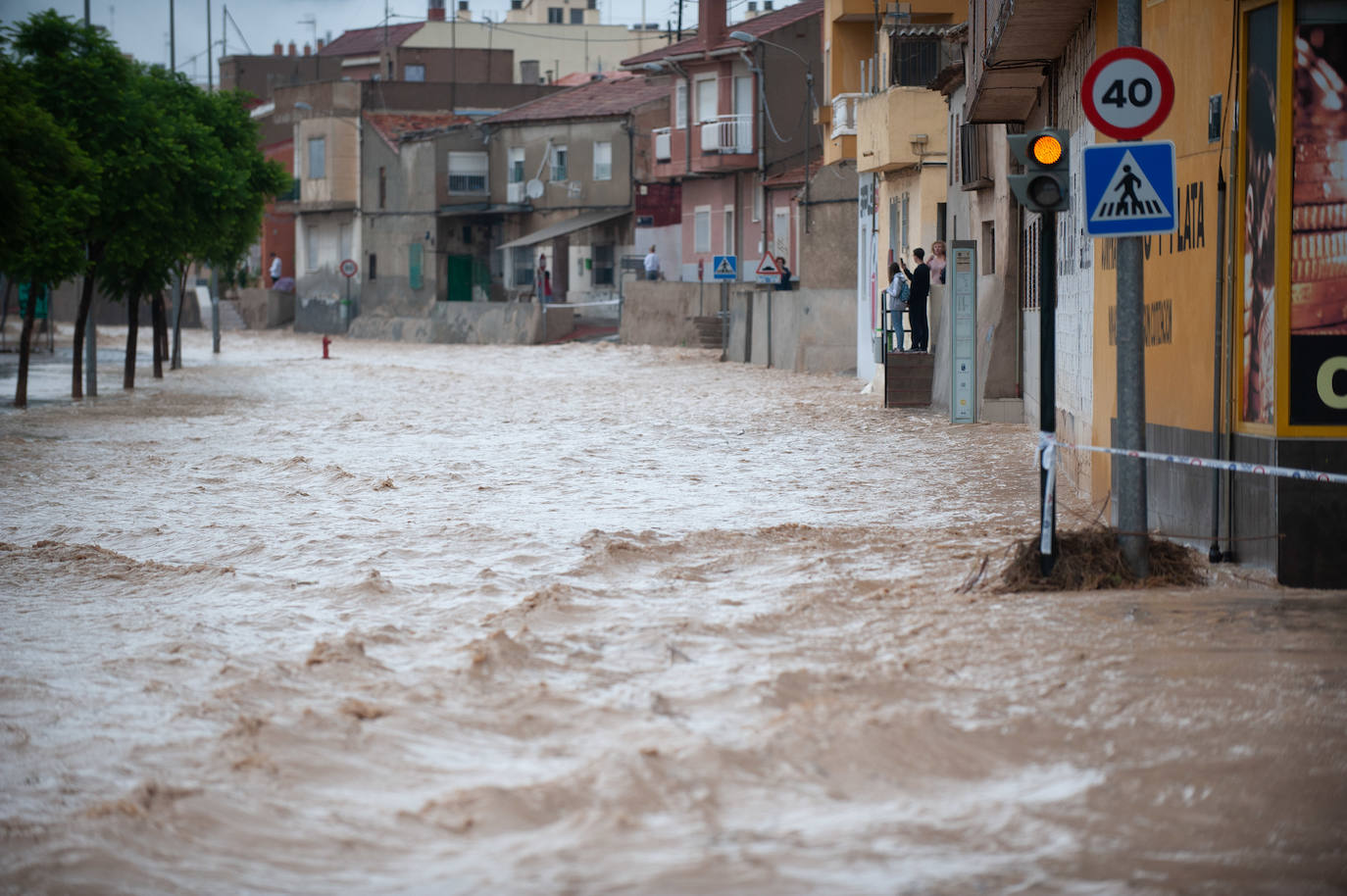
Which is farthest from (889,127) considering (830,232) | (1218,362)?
(1218,362)

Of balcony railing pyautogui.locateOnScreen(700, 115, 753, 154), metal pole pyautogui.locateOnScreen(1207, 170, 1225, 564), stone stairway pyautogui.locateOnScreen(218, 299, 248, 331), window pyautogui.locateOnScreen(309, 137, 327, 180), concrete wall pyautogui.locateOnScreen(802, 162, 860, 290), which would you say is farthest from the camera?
stone stairway pyautogui.locateOnScreen(218, 299, 248, 331)

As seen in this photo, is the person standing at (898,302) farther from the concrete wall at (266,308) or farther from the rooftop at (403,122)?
the concrete wall at (266,308)

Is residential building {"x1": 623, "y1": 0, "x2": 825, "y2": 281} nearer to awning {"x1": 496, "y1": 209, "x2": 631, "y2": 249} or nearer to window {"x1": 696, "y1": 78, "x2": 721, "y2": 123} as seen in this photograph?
window {"x1": 696, "y1": 78, "x2": 721, "y2": 123}

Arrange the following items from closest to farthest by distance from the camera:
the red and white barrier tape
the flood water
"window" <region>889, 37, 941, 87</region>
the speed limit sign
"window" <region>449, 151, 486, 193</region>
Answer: the flood water, the red and white barrier tape, the speed limit sign, "window" <region>889, 37, 941, 87</region>, "window" <region>449, 151, 486, 193</region>

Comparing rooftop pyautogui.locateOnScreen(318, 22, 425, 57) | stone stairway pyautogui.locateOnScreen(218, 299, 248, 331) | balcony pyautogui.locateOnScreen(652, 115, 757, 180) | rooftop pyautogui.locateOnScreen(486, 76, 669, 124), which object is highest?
rooftop pyautogui.locateOnScreen(318, 22, 425, 57)

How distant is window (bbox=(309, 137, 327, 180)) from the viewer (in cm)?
6750

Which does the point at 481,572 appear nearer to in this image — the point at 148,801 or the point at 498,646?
the point at 498,646

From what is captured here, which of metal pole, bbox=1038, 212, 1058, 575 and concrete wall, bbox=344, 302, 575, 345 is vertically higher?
concrete wall, bbox=344, 302, 575, 345

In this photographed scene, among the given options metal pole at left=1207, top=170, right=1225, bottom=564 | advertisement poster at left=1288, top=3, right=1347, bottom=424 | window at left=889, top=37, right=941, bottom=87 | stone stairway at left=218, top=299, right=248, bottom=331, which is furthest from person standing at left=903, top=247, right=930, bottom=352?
stone stairway at left=218, top=299, right=248, bottom=331

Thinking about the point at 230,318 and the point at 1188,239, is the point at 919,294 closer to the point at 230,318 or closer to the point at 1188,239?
the point at 1188,239

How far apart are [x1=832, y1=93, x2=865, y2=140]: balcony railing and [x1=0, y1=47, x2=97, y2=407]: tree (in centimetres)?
1498

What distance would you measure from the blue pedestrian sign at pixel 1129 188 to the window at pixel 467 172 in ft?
183

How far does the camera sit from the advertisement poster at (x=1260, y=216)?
29.8 ft

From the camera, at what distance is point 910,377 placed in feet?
78.1
